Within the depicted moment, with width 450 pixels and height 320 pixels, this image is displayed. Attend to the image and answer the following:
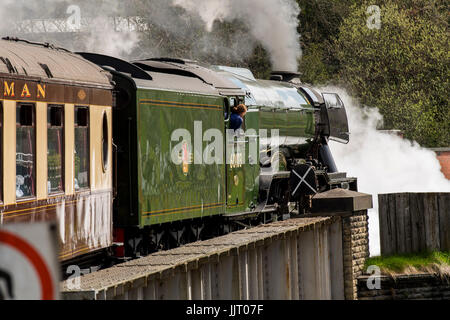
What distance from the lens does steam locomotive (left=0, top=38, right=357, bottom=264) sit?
7.41 meters

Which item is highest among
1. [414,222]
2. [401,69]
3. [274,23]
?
[274,23]

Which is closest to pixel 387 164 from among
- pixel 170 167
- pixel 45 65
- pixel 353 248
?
pixel 353 248

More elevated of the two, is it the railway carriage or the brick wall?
the railway carriage

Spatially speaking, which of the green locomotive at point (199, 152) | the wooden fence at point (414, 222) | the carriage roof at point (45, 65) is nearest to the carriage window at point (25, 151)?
the carriage roof at point (45, 65)

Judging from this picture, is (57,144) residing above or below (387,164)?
below

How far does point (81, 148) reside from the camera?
863 cm

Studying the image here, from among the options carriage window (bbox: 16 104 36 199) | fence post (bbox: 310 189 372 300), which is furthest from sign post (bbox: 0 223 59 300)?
fence post (bbox: 310 189 372 300)

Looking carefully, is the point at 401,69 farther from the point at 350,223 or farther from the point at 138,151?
the point at 138,151

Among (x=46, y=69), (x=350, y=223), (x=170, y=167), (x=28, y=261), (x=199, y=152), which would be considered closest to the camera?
(x=28, y=261)

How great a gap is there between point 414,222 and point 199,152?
9235 mm

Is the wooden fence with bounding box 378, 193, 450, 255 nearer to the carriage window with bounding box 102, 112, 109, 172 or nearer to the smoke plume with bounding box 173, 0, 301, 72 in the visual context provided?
the smoke plume with bounding box 173, 0, 301, 72

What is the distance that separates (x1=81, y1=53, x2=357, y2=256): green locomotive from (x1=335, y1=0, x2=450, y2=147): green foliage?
2008 cm

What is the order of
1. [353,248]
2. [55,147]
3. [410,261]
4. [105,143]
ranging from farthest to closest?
[410,261] → [353,248] → [105,143] → [55,147]

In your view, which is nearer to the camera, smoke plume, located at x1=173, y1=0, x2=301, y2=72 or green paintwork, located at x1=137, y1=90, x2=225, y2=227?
green paintwork, located at x1=137, y1=90, x2=225, y2=227
